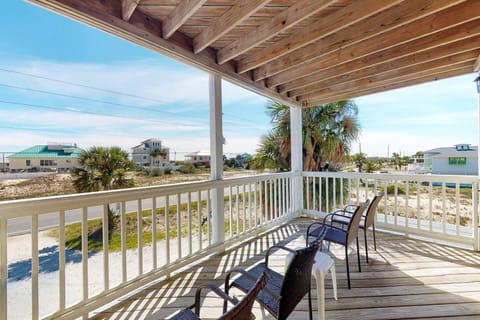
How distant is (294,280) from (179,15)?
221 centimetres

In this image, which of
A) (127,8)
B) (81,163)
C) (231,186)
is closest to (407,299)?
(231,186)

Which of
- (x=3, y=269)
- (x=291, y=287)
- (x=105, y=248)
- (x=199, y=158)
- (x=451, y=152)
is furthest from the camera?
(x=451, y=152)

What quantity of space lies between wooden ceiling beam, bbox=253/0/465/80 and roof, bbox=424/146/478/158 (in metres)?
2.33

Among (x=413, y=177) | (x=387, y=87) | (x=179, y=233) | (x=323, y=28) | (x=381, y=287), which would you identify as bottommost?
(x=381, y=287)

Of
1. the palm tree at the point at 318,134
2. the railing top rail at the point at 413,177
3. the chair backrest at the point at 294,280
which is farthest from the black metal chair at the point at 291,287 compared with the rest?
the palm tree at the point at 318,134

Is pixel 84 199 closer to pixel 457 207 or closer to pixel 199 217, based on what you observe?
pixel 199 217

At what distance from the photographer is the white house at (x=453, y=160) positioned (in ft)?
10.3

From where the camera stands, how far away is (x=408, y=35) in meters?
2.23

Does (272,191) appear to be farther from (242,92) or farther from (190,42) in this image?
(190,42)

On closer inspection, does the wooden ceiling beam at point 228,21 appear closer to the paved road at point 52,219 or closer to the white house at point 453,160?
the paved road at point 52,219

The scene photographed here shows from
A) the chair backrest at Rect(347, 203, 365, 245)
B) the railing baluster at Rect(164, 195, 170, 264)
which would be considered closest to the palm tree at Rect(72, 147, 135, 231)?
the railing baluster at Rect(164, 195, 170, 264)

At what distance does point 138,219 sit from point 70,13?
175cm

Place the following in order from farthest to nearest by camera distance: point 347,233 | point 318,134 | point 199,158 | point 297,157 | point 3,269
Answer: point 318,134, point 297,157, point 199,158, point 347,233, point 3,269

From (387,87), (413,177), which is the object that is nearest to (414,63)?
(387,87)
